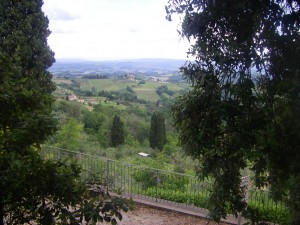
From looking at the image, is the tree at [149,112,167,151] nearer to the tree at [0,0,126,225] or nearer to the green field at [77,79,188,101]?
the tree at [0,0,126,225]

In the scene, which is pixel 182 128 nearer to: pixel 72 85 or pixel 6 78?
pixel 6 78

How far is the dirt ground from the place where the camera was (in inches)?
301

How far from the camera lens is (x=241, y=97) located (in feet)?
11.0

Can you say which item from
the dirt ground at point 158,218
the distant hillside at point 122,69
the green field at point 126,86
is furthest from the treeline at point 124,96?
the dirt ground at point 158,218

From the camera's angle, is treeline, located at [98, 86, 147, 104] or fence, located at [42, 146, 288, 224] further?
treeline, located at [98, 86, 147, 104]

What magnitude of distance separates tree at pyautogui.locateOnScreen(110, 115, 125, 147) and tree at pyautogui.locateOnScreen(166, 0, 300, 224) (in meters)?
34.6

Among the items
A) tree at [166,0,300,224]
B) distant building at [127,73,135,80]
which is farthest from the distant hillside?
tree at [166,0,300,224]

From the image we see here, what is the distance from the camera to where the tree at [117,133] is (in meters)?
38.3

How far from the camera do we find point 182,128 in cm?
388

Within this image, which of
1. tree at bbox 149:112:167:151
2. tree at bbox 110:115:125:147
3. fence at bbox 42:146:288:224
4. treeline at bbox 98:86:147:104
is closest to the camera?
fence at bbox 42:146:288:224

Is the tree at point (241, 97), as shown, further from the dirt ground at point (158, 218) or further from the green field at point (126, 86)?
the green field at point (126, 86)

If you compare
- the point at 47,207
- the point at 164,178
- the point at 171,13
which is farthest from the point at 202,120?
the point at 164,178

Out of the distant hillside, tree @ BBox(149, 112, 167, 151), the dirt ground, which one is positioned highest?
the distant hillside

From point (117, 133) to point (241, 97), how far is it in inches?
1401
